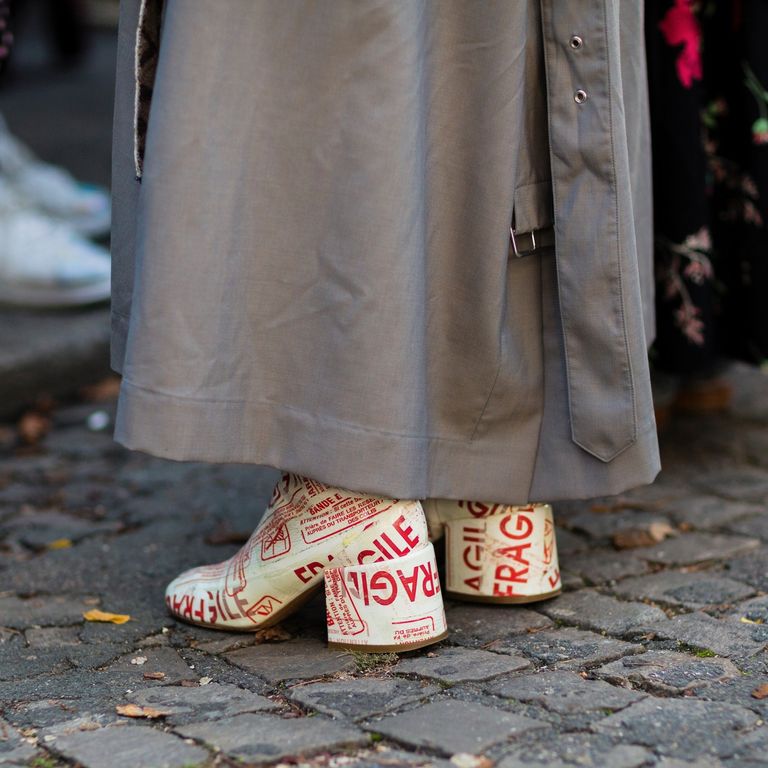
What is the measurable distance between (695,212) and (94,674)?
1.29 metres

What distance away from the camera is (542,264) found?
1.60m

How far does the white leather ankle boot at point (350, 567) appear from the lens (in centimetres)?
155

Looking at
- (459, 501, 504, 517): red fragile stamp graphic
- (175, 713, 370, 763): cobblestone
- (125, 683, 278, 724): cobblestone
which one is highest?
(459, 501, 504, 517): red fragile stamp graphic

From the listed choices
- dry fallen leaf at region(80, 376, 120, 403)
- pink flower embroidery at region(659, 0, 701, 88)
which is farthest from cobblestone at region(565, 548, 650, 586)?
dry fallen leaf at region(80, 376, 120, 403)

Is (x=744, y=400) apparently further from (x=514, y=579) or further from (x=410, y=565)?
(x=410, y=565)

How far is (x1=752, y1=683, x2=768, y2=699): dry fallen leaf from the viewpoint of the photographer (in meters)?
1.39

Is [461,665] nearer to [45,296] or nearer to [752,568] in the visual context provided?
[752,568]

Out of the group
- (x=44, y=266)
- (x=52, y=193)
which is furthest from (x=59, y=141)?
(x=44, y=266)

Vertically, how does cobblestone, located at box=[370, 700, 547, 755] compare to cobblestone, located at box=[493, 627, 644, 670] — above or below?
below

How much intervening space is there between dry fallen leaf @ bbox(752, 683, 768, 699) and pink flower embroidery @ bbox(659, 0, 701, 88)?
3.60ft

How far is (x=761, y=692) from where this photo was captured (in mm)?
1402

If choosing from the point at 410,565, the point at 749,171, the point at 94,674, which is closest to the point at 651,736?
the point at 410,565

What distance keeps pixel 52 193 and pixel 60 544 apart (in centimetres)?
182

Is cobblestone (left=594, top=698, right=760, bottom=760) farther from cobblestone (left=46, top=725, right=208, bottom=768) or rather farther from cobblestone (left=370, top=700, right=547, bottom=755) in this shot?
cobblestone (left=46, top=725, right=208, bottom=768)
